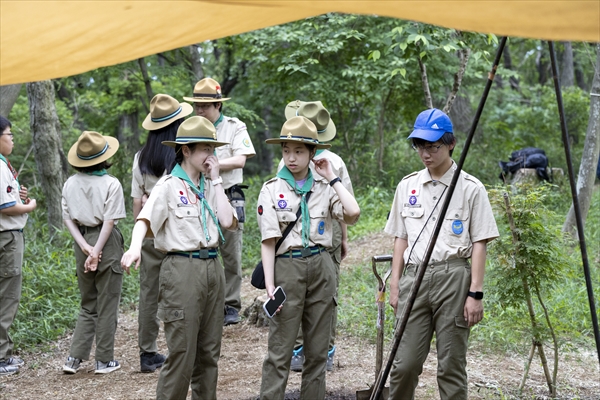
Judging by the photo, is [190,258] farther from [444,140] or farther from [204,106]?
[204,106]

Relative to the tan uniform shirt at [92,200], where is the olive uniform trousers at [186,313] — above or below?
below

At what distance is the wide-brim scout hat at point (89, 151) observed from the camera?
18.8ft

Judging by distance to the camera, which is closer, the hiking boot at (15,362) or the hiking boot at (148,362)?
the hiking boot at (148,362)

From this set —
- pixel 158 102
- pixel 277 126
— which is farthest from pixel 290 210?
pixel 277 126

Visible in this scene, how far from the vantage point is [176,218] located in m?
4.33

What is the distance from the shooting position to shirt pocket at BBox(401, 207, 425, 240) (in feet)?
14.1

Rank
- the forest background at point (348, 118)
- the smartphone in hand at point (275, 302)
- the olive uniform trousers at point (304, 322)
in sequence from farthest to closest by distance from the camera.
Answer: the forest background at point (348, 118) < the olive uniform trousers at point (304, 322) < the smartphone in hand at point (275, 302)

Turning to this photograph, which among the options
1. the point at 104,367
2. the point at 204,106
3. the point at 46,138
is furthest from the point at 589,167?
the point at 46,138

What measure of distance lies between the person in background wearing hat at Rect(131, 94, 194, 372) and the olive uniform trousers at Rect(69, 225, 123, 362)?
0.92ft

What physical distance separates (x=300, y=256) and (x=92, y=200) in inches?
83.8

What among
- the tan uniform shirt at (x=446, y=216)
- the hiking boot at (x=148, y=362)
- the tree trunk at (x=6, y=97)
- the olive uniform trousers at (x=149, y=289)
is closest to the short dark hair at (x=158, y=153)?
the olive uniform trousers at (x=149, y=289)

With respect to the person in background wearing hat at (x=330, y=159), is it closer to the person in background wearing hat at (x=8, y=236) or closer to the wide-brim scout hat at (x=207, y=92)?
the wide-brim scout hat at (x=207, y=92)

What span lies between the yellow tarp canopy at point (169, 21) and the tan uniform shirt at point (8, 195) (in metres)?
3.43

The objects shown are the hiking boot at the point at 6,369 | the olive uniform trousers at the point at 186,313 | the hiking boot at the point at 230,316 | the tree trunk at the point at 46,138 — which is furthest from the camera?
the tree trunk at the point at 46,138
